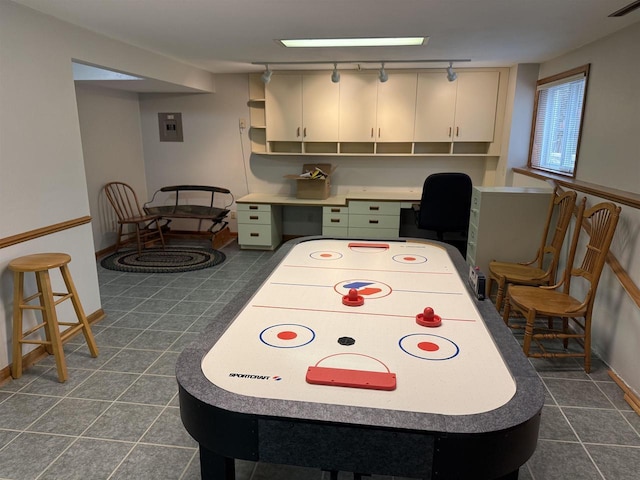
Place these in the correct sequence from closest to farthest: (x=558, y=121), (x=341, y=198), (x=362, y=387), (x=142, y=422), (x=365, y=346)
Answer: (x=362, y=387) → (x=365, y=346) → (x=142, y=422) → (x=558, y=121) → (x=341, y=198)

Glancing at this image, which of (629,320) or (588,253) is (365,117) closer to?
(588,253)

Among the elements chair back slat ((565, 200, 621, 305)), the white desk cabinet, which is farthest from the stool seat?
chair back slat ((565, 200, 621, 305))

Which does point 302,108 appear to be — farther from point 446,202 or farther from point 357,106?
point 446,202

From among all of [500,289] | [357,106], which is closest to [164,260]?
[357,106]

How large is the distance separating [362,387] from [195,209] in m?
5.02

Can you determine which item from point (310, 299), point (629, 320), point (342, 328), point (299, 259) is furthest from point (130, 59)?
point (629, 320)

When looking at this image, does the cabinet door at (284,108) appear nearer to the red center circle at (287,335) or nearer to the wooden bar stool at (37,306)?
the wooden bar stool at (37,306)

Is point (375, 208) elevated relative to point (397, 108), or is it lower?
lower

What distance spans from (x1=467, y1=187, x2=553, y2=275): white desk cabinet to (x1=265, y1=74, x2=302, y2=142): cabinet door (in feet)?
8.21

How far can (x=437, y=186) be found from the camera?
4.46m

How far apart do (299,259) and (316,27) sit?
5.40 feet

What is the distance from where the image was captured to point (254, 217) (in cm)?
541

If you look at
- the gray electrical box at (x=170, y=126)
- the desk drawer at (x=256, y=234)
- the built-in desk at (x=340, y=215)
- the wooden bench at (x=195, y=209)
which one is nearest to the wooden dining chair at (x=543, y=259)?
the built-in desk at (x=340, y=215)

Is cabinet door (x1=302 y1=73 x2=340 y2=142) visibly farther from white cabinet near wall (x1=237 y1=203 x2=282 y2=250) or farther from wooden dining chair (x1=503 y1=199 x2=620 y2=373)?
wooden dining chair (x1=503 y1=199 x2=620 y2=373)
